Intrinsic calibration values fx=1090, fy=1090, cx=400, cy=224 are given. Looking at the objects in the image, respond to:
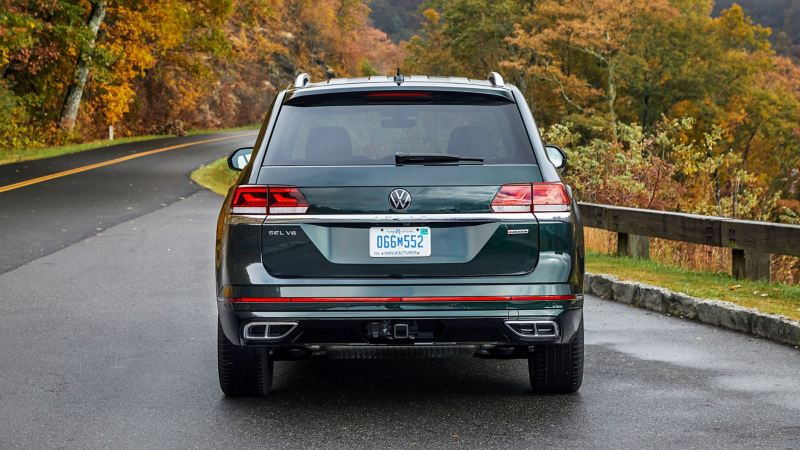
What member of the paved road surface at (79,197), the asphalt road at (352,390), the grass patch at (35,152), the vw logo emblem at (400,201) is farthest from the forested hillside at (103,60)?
the vw logo emblem at (400,201)

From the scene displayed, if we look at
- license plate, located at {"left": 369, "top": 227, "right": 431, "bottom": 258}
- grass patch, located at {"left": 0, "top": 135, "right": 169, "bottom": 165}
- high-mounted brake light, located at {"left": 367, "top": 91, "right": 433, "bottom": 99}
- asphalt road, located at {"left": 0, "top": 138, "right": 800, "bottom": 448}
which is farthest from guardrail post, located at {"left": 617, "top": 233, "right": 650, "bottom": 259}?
grass patch, located at {"left": 0, "top": 135, "right": 169, "bottom": 165}

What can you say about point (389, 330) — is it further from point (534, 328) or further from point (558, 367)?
point (558, 367)

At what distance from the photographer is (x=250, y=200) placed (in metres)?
5.41

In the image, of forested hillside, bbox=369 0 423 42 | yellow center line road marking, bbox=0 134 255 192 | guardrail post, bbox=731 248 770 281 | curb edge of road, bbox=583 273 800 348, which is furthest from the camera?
forested hillside, bbox=369 0 423 42

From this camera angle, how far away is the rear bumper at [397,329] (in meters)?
5.27

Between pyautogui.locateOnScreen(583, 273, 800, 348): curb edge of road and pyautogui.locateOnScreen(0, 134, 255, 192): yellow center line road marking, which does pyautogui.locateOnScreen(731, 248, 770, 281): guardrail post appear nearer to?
pyautogui.locateOnScreen(583, 273, 800, 348): curb edge of road

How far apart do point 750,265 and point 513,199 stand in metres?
5.82

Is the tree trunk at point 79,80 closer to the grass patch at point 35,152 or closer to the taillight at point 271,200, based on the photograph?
the grass patch at point 35,152

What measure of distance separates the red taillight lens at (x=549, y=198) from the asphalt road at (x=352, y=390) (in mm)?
1093

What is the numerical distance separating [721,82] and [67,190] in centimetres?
4371

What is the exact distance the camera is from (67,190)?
2191 centimetres

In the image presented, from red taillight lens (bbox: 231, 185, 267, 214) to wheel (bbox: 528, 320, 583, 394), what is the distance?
1.69m

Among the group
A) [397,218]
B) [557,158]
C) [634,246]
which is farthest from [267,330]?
[634,246]

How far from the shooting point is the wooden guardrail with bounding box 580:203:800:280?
9.62 metres
